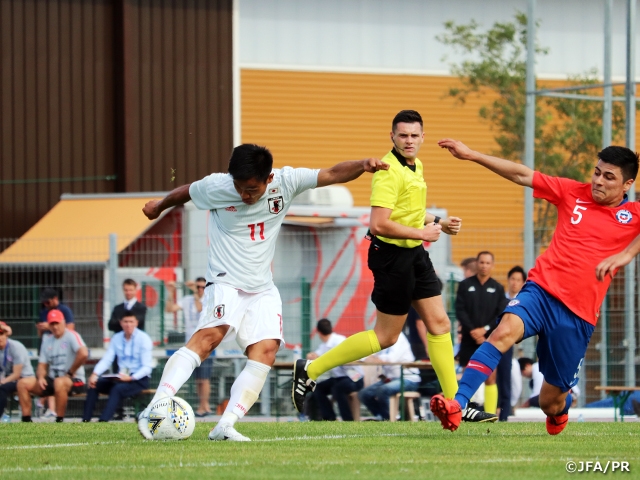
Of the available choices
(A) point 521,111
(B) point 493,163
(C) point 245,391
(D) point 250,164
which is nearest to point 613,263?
(B) point 493,163

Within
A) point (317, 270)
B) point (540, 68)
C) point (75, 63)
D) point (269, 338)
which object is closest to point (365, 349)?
point (269, 338)

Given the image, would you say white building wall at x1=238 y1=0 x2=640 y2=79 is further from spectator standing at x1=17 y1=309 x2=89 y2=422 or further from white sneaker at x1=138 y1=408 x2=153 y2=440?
white sneaker at x1=138 y1=408 x2=153 y2=440

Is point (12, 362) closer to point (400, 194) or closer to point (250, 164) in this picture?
point (400, 194)

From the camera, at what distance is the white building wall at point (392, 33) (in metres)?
29.0

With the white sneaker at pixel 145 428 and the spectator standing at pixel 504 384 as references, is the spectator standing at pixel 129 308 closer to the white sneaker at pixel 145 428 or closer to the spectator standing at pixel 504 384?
the spectator standing at pixel 504 384

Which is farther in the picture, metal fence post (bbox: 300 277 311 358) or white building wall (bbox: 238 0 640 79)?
white building wall (bbox: 238 0 640 79)

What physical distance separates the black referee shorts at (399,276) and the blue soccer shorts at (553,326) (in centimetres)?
104

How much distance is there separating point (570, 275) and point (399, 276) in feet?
4.54

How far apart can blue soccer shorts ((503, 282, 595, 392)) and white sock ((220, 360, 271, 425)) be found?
5.50 ft

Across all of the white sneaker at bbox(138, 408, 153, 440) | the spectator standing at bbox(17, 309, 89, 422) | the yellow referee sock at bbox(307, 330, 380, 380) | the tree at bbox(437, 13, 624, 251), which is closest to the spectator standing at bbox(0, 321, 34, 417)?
the spectator standing at bbox(17, 309, 89, 422)

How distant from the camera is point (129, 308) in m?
15.4

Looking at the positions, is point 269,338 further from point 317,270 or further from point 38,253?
point 38,253

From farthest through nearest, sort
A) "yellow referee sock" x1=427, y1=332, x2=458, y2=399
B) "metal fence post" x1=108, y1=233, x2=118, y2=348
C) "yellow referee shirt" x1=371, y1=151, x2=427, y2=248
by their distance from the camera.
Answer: "metal fence post" x1=108, y1=233, x2=118, y2=348
"yellow referee sock" x1=427, y1=332, x2=458, y2=399
"yellow referee shirt" x1=371, y1=151, x2=427, y2=248

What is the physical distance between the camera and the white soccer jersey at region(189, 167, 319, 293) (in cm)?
809
